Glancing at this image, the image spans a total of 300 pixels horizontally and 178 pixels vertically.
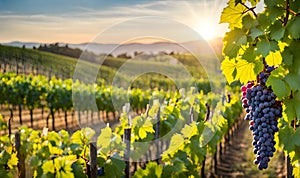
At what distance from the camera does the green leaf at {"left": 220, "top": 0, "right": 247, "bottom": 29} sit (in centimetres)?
242

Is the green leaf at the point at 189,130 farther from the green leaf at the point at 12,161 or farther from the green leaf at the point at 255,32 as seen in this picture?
the green leaf at the point at 255,32

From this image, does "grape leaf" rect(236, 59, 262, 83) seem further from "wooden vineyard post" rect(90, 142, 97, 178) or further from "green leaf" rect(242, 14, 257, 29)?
"wooden vineyard post" rect(90, 142, 97, 178)

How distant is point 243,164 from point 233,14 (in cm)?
689

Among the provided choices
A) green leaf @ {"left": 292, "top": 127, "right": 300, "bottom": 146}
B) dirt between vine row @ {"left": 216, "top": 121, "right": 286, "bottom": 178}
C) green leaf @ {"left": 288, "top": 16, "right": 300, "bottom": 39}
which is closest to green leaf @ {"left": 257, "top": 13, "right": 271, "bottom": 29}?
green leaf @ {"left": 288, "top": 16, "right": 300, "bottom": 39}

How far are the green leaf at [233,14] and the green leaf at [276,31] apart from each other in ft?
0.70

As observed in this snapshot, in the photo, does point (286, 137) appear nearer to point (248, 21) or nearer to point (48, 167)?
point (248, 21)

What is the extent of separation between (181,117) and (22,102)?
9.68 m

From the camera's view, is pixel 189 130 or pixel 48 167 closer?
pixel 48 167

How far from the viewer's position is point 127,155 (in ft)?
12.9

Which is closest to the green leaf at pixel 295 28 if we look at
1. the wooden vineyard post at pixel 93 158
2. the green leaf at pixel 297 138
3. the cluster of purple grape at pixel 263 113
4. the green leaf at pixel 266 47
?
the green leaf at pixel 266 47

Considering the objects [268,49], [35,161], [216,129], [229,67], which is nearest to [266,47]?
[268,49]

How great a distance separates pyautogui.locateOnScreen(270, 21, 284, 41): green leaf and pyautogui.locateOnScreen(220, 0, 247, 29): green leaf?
0.21 m

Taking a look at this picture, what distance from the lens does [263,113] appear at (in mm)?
2488

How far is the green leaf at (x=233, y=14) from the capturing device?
2.42 m
